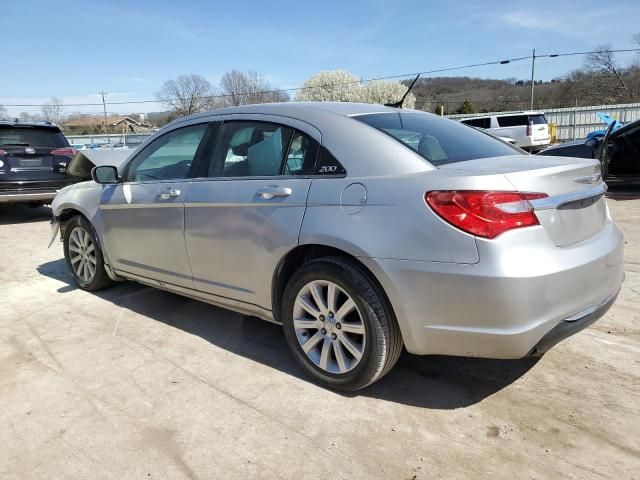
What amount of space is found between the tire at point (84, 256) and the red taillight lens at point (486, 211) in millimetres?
3493

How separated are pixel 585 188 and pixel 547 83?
54982mm

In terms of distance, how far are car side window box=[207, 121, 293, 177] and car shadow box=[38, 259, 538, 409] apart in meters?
Answer: 1.22

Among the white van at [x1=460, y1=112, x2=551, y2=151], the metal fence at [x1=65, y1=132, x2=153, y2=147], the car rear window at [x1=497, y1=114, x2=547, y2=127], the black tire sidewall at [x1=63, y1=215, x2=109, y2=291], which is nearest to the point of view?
the black tire sidewall at [x1=63, y1=215, x2=109, y2=291]

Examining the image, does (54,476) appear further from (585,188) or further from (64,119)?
(64,119)

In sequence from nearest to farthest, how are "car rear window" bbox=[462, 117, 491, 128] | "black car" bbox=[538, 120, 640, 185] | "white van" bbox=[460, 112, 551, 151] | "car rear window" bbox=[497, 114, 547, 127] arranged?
"black car" bbox=[538, 120, 640, 185], "white van" bbox=[460, 112, 551, 151], "car rear window" bbox=[497, 114, 547, 127], "car rear window" bbox=[462, 117, 491, 128]

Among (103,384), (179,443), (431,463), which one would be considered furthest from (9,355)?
(431,463)

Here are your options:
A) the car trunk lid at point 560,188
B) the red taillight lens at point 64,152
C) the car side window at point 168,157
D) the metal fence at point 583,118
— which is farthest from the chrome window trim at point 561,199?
the metal fence at point 583,118

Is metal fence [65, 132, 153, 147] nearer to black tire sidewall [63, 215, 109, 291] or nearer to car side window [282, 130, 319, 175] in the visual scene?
black tire sidewall [63, 215, 109, 291]

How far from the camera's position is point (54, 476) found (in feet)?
7.55

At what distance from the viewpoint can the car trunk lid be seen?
7.80ft

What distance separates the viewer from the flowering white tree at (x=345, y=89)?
191ft

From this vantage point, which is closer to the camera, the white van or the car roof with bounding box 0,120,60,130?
the car roof with bounding box 0,120,60,130

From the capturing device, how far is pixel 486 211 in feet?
7.47

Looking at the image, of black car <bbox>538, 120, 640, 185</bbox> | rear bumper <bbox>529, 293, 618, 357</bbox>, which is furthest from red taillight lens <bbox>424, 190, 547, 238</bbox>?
black car <bbox>538, 120, 640, 185</bbox>
